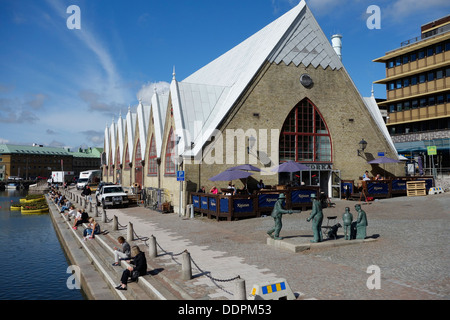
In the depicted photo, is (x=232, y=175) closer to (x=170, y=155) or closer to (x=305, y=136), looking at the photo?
(x=170, y=155)

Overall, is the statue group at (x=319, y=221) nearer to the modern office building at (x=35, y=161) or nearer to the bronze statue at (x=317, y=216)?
the bronze statue at (x=317, y=216)

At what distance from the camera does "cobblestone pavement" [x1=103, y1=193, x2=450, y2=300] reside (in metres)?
8.20

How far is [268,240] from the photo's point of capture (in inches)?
521

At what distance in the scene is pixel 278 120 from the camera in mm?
25891

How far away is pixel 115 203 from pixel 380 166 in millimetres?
21712

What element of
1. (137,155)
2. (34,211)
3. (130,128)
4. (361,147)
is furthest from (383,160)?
(34,211)

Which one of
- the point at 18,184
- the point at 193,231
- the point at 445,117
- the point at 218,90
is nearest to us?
the point at 193,231

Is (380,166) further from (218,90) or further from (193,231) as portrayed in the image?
(193,231)

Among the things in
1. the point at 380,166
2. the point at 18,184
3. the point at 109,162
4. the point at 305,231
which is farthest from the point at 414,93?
the point at 18,184

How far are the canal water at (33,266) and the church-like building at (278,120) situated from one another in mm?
8430

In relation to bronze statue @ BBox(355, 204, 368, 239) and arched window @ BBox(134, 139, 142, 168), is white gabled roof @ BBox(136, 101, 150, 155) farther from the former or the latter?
bronze statue @ BBox(355, 204, 368, 239)

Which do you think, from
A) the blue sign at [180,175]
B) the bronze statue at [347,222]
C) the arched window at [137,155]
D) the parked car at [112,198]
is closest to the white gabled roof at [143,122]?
the arched window at [137,155]

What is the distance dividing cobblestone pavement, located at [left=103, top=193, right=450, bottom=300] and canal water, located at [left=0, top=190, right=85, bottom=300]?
3.73m
